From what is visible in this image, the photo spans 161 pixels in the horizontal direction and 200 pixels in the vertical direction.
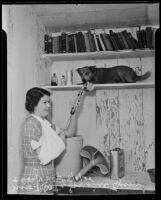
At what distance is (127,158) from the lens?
1615 mm

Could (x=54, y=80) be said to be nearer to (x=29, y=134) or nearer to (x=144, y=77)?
(x=29, y=134)

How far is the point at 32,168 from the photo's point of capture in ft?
5.11

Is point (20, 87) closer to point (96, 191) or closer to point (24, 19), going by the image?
point (24, 19)

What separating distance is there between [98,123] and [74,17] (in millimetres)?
567

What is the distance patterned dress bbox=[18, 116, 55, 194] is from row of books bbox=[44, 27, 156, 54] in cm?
41

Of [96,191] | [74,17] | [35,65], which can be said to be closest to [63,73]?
[35,65]

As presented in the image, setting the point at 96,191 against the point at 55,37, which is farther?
the point at 55,37

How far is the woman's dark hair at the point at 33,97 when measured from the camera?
157 centimetres

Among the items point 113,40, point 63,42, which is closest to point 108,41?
point 113,40

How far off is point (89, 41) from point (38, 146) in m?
0.61

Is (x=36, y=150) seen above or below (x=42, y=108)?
below

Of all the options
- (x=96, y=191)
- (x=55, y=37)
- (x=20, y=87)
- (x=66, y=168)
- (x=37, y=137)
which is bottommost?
(x=96, y=191)

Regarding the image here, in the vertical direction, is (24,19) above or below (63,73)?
above

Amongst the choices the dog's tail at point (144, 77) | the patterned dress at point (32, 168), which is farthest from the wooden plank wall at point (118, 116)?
the patterned dress at point (32, 168)
